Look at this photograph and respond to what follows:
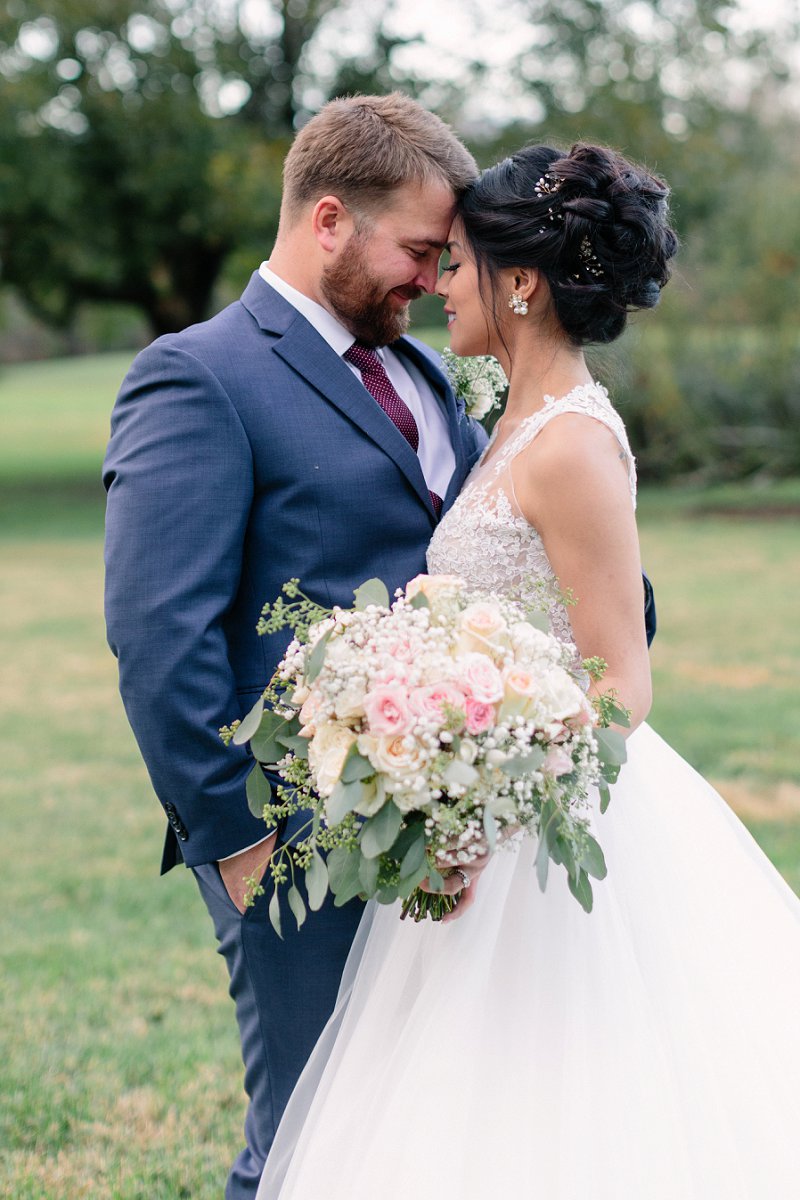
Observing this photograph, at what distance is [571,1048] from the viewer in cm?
232

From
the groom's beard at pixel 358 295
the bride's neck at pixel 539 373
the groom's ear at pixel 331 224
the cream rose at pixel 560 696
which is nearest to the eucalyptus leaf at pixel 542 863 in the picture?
the cream rose at pixel 560 696

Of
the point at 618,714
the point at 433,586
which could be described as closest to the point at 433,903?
the point at 618,714

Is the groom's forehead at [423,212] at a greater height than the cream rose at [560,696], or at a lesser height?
greater

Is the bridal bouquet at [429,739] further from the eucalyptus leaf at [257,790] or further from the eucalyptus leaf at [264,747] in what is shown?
the eucalyptus leaf at [257,790]

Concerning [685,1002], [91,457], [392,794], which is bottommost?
[91,457]

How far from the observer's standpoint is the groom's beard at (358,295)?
9.45ft

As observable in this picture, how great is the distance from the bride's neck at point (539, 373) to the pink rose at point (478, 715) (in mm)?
→ 1030

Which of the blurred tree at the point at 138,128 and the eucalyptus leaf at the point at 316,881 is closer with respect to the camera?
the eucalyptus leaf at the point at 316,881

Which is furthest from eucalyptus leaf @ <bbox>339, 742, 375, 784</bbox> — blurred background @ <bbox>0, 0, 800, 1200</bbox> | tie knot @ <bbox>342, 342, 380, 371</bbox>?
blurred background @ <bbox>0, 0, 800, 1200</bbox>

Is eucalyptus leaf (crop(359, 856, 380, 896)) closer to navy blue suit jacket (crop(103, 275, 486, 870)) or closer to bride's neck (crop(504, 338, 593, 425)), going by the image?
navy blue suit jacket (crop(103, 275, 486, 870))

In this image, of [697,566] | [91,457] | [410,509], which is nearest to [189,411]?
[410,509]

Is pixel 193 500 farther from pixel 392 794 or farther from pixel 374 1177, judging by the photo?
pixel 374 1177

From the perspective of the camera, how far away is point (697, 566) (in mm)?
14328

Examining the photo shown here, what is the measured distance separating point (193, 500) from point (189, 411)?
0.63ft
